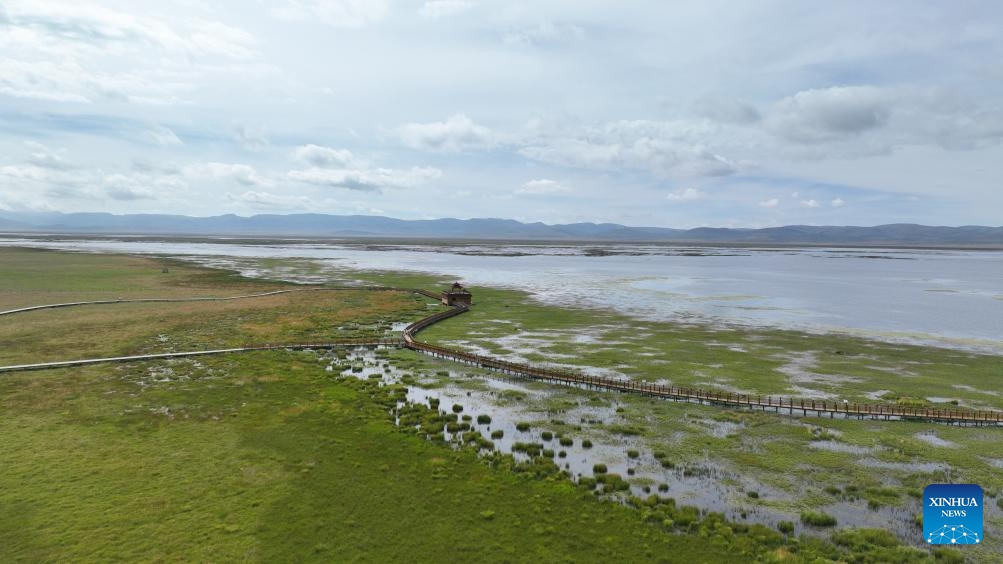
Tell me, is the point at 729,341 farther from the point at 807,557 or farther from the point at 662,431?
the point at 807,557

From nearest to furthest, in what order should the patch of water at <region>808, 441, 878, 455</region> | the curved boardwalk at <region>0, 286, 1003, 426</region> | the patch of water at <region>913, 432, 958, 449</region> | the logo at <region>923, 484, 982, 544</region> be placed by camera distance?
the logo at <region>923, 484, 982, 544</region> < the patch of water at <region>808, 441, 878, 455</region> < the patch of water at <region>913, 432, 958, 449</region> < the curved boardwalk at <region>0, 286, 1003, 426</region>

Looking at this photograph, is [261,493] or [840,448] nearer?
[261,493]

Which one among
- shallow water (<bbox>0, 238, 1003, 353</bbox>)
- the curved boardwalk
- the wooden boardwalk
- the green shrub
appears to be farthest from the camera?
shallow water (<bbox>0, 238, 1003, 353</bbox>)

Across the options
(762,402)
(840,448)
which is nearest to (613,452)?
(840,448)

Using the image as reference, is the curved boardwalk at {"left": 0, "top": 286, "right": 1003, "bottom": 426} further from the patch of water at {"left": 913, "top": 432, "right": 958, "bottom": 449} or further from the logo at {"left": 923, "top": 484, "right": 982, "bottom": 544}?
the logo at {"left": 923, "top": 484, "right": 982, "bottom": 544}

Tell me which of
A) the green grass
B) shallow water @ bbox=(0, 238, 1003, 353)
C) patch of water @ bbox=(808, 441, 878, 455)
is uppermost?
shallow water @ bbox=(0, 238, 1003, 353)

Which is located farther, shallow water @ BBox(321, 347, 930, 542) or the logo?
shallow water @ BBox(321, 347, 930, 542)

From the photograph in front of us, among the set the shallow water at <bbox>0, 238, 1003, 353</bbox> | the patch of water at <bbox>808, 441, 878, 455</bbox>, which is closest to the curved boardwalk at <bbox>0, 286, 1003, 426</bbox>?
the patch of water at <bbox>808, 441, 878, 455</bbox>

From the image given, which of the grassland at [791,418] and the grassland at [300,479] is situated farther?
the grassland at [791,418]

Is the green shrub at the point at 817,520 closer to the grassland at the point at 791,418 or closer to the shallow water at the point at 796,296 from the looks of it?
the grassland at the point at 791,418

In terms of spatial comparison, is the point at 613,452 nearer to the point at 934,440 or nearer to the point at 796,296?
the point at 934,440

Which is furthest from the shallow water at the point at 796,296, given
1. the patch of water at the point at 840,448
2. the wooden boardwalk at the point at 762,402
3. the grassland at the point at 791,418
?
the patch of water at the point at 840,448
